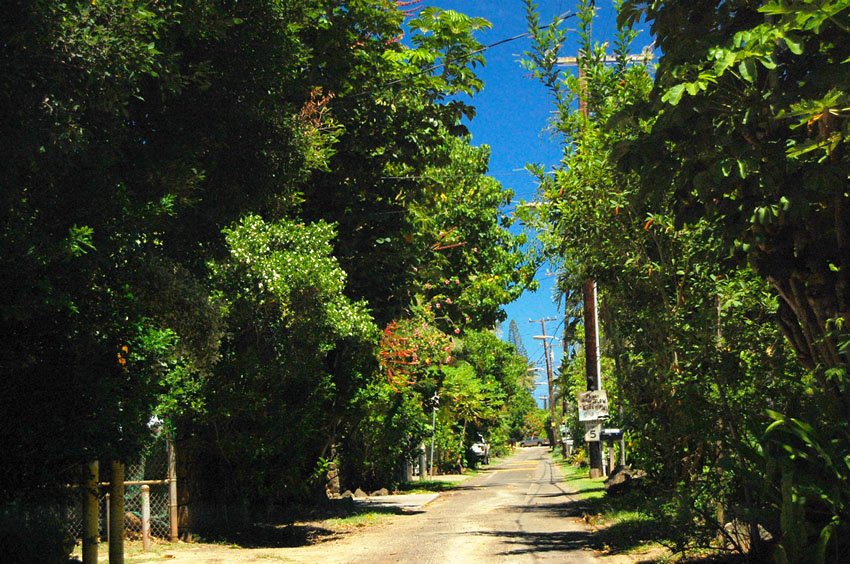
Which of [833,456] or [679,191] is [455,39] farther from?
[833,456]

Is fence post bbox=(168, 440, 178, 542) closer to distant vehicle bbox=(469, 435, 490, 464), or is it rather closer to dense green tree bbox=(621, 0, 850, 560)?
dense green tree bbox=(621, 0, 850, 560)

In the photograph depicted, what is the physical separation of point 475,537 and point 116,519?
23.2 feet

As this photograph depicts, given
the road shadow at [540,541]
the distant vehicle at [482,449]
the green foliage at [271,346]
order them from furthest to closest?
1. the distant vehicle at [482,449]
2. the green foliage at [271,346]
3. the road shadow at [540,541]

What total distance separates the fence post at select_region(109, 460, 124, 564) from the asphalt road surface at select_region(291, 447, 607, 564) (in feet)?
12.2

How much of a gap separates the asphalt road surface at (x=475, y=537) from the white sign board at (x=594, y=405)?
2.67 metres

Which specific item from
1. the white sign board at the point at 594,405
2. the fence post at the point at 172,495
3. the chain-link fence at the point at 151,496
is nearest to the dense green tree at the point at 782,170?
the chain-link fence at the point at 151,496

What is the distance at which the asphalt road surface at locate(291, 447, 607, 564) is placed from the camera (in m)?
12.8

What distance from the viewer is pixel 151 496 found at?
14.7 m

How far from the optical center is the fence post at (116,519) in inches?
400

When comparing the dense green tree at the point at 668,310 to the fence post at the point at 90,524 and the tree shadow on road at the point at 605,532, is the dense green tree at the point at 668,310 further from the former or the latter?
the fence post at the point at 90,524

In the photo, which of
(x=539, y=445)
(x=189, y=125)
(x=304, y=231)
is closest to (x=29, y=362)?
(x=189, y=125)

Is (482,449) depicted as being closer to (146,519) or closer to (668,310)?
(146,519)

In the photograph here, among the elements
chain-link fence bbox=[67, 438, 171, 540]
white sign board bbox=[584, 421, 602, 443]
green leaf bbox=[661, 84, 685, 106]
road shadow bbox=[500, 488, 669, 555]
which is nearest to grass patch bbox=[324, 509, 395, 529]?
road shadow bbox=[500, 488, 669, 555]

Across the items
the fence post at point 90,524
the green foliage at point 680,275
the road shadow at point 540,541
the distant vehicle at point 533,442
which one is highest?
the green foliage at point 680,275
